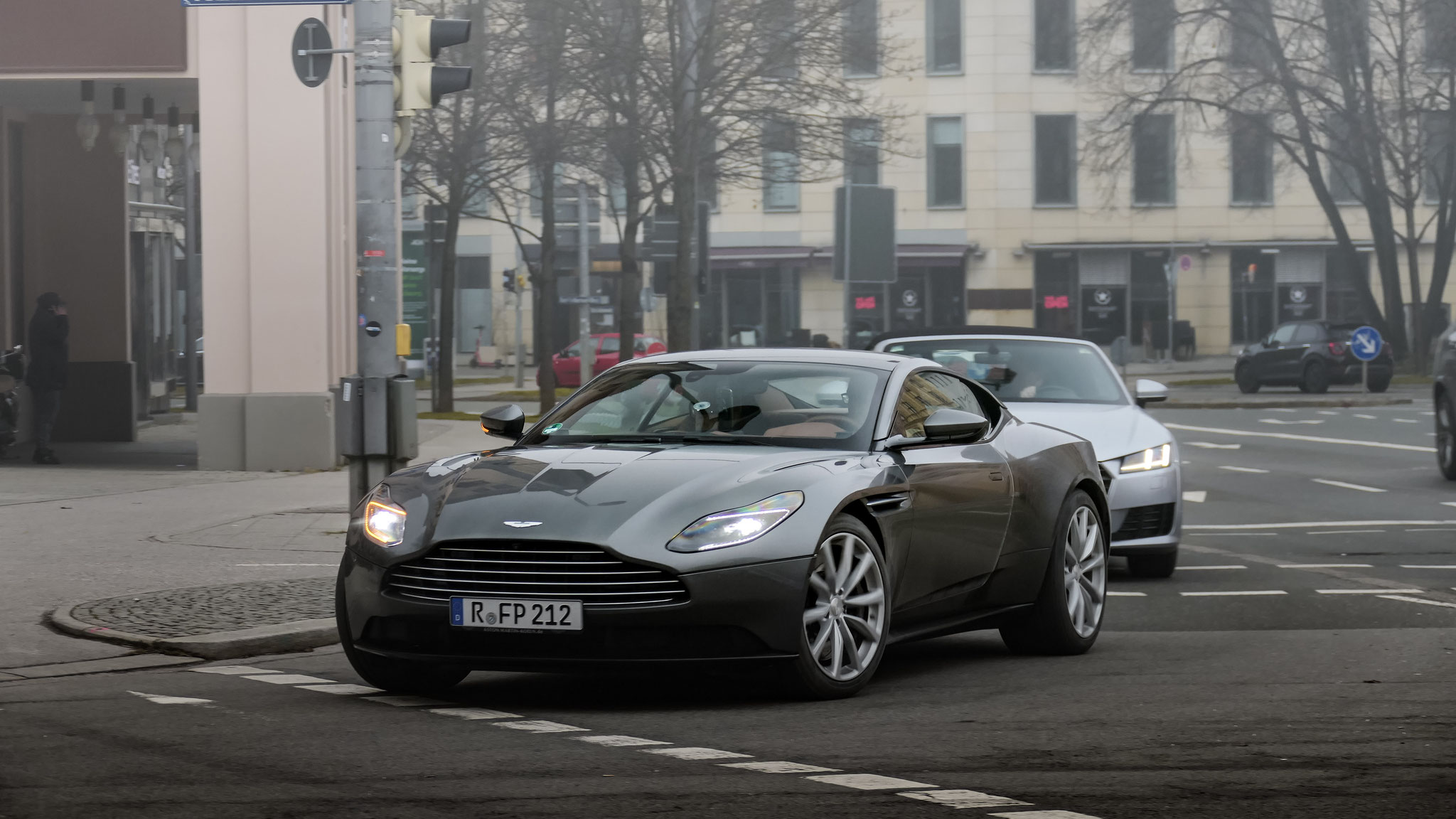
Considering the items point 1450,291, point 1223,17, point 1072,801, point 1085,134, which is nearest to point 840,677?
point 1072,801

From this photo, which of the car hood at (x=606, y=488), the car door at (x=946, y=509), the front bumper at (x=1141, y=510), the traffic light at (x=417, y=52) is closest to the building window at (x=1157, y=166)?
the front bumper at (x=1141, y=510)

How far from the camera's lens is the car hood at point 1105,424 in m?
11.5

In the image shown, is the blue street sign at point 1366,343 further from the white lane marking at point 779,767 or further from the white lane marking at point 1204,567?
the white lane marking at point 779,767

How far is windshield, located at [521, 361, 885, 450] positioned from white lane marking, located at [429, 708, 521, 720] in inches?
47.4

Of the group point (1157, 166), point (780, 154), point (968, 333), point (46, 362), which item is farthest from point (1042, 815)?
point (1157, 166)

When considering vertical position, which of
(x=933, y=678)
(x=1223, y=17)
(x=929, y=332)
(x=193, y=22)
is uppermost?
(x=1223, y=17)

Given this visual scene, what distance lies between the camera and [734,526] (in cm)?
646

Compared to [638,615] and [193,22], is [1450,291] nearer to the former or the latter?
[193,22]

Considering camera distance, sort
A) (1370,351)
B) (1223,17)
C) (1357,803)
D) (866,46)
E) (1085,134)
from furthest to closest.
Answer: (1085,134) → (1223,17) → (1370,351) → (866,46) → (1357,803)

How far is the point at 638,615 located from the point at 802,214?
56.3m

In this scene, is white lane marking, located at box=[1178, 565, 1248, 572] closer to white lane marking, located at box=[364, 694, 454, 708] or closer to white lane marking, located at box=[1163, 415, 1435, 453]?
white lane marking, located at box=[364, 694, 454, 708]

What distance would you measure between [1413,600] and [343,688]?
18.7ft

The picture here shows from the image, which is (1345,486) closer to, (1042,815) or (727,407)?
(727,407)

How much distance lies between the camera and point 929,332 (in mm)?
13922
